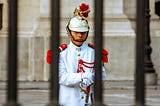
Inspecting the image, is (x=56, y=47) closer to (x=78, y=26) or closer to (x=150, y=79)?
(x=78, y=26)

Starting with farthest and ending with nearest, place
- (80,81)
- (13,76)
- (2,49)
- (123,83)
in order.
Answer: (2,49) < (123,83) < (80,81) < (13,76)

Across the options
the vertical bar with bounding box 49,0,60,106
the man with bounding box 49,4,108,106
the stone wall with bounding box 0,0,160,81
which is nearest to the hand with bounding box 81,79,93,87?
the man with bounding box 49,4,108,106

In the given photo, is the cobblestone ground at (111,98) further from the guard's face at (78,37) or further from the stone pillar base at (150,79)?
the guard's face at (78,37)

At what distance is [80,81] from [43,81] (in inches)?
723

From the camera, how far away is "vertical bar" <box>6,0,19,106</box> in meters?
2.43

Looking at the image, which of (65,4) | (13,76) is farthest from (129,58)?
(13,76)

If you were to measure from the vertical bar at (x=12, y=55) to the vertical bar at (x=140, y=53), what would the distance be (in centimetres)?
44

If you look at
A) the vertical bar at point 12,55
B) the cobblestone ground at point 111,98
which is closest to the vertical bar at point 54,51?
the vertical bar at point 12,55

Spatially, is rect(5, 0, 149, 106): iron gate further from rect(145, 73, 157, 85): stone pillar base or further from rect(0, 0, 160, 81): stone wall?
rect(0, 0, 160, 81): stone wall

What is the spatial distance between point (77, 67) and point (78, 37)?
32 centimetres

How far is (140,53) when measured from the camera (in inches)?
96.1

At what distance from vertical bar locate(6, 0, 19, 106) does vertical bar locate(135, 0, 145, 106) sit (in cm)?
44

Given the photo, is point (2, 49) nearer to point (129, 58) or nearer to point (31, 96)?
point (129, 58)

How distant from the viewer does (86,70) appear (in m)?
4.73
